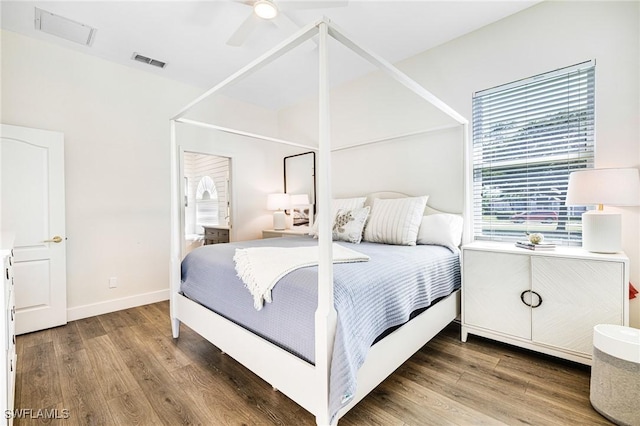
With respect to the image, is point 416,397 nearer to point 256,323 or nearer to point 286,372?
point 286,372

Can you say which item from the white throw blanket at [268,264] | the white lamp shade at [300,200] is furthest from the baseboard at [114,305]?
the white throw blanket at [268,264]

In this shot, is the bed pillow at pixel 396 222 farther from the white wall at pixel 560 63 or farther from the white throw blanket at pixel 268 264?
the white throw blanket at pixel 268 264

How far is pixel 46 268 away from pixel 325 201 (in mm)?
3094

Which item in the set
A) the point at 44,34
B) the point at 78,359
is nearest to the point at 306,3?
the point at 44,34

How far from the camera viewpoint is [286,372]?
57.2 inches

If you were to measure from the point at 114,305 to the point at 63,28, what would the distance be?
277 cm

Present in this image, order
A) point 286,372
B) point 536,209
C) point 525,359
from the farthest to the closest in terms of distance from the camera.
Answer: point 536,209, point 525,359, point 286,372

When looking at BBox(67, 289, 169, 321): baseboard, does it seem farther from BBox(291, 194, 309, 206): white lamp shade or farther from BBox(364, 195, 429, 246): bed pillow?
BBox(364, 195, 429, 246): bed pillow

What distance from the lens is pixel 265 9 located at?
83.2 inches

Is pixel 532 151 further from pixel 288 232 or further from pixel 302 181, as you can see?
pixel 302 181

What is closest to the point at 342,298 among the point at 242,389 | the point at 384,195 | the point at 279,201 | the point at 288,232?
the point at 242,389

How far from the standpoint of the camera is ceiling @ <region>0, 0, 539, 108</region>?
240cm

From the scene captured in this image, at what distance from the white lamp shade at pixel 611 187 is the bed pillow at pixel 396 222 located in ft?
3.83

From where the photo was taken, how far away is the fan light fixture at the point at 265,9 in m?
2.06
